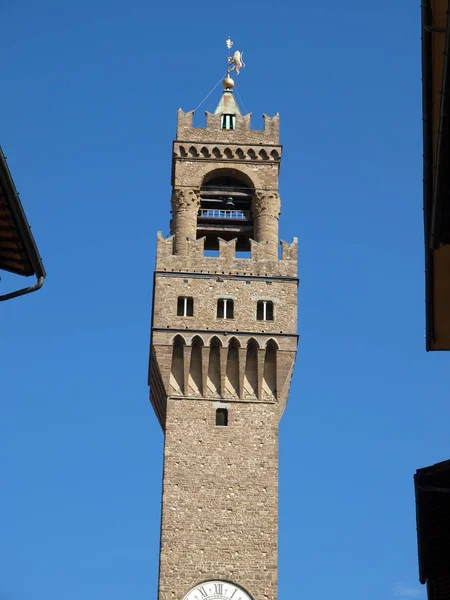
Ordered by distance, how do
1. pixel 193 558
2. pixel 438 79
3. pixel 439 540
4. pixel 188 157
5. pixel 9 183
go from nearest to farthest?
pixel 9 183 < pixel 438 79 < pixel 439 540 < pixel 193 558 < pixel 188 157

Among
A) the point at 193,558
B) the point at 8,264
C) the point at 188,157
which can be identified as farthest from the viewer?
the point at 188,157

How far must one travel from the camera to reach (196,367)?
42688 millimetres

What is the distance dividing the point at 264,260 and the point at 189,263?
2.18 metres

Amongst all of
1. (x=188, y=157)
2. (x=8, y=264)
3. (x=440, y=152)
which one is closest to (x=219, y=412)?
(x=188, y=157)

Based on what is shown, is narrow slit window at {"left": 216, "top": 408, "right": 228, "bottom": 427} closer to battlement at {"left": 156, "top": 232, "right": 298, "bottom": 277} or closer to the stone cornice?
battlement at {"left": 156, "top": 232, "right": 298, "bottom": 277}

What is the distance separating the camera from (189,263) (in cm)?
4394

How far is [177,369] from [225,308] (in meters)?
2.27

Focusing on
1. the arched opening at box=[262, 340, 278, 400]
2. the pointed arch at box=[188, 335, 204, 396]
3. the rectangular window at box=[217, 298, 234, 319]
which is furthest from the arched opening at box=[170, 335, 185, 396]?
the arched opening at box=[262, 340, 278, 400]

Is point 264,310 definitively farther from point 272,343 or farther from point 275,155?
point 275,155

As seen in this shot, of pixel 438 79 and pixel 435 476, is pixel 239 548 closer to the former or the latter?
pixel 435 476

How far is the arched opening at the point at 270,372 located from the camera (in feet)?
139

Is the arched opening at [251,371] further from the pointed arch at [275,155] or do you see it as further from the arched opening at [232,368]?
the pointed arch at [275,155]

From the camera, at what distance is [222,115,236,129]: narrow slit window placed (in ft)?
157

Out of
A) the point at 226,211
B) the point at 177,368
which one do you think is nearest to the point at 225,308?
the point at 177,368
